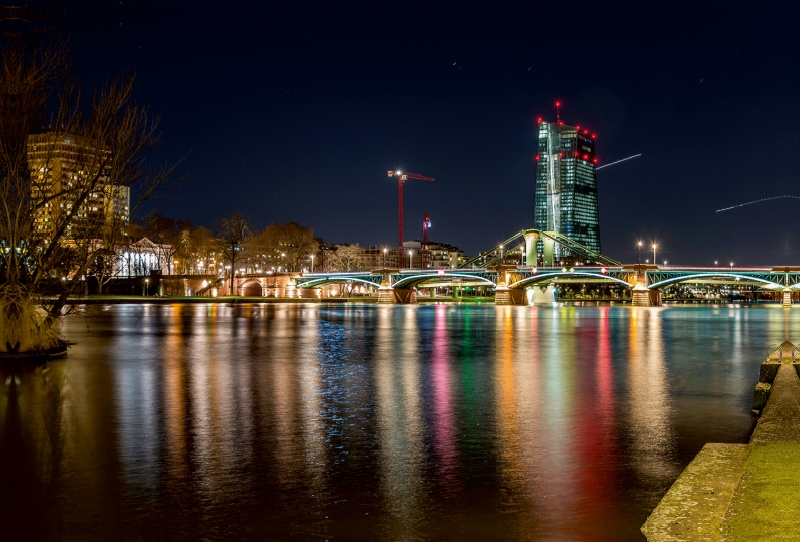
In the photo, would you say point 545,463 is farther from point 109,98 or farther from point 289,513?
point 109,98

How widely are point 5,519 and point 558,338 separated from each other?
3749 centimetres

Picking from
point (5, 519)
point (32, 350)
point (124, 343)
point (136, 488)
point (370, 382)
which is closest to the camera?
point (5, 519)

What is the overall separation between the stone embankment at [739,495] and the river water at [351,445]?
1.62ft

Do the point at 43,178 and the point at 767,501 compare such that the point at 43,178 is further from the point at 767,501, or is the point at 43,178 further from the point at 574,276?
the point at 574,276

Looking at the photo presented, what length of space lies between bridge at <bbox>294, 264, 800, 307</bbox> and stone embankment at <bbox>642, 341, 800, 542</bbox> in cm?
10091

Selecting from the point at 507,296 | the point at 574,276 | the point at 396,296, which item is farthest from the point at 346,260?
the point at 574,276

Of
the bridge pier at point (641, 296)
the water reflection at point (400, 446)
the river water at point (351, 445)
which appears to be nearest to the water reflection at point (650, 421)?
the river water at point (351, 445)

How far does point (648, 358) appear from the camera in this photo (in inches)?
1225

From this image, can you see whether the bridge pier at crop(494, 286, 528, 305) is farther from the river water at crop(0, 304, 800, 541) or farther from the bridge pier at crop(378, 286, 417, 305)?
the river water at crop(0, 304, 800, 541)

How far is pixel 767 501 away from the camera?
807 cm

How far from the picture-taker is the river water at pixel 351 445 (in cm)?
888

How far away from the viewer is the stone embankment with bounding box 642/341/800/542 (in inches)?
295

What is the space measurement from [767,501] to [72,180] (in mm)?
24659

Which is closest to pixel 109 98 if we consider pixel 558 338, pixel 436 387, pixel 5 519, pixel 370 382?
pixel 370 382
